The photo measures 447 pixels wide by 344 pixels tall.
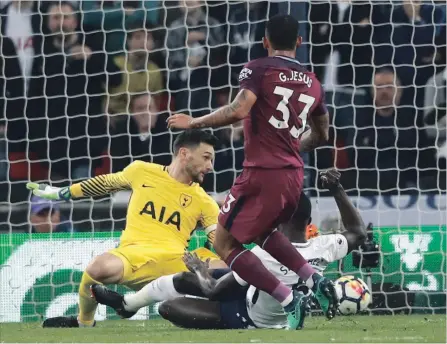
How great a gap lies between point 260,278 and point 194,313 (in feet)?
3.31

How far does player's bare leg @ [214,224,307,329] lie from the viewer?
6766 mm

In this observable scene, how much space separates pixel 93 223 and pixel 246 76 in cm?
412

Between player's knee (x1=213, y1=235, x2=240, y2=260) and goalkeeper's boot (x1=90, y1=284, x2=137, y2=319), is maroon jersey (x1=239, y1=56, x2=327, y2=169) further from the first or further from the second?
goalkeeper's boot (x1=90, y1=284, x2=137, y2=319)

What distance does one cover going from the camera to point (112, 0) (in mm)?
11086

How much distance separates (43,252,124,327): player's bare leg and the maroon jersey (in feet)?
6.00

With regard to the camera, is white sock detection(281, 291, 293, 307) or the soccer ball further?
the soccer ball

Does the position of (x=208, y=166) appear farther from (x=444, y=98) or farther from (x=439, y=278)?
(x=444, y=98)

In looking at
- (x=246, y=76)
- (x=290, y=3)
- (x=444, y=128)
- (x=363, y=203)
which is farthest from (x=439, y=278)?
(x=246, y=76)

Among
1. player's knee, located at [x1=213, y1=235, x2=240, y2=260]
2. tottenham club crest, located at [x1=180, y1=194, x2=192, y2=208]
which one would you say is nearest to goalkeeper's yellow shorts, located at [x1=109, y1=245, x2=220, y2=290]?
tottenham club crest, located at [x1=180, y1=194, x2=192, y2=208]

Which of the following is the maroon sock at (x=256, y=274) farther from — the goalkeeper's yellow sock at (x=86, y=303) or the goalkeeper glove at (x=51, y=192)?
the goalkeeper glove at (x=51, y=192)

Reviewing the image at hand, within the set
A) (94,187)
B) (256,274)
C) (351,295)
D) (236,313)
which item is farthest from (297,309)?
(94,187)

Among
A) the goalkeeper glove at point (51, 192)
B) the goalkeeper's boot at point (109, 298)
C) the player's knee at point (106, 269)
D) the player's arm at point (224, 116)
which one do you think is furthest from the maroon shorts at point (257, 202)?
the goalkeeper glove at point (51, 192)

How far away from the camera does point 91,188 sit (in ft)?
28.0

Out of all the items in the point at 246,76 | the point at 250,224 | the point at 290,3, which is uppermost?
the point at 290,3
